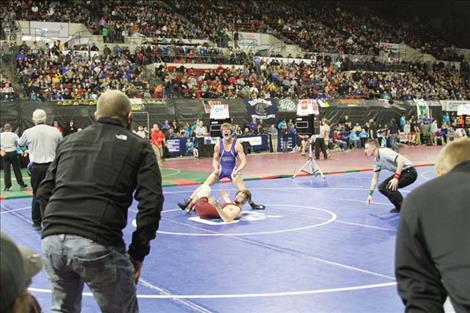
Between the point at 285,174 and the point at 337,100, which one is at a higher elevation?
the point at 337,100

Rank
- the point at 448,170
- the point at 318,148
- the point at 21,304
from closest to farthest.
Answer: the point at 21,304
the point at 448,170
the point at 318,148

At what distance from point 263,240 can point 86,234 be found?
5793 millimetres

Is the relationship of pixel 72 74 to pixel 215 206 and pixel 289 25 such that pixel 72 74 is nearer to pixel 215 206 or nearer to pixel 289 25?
pixel 215 206

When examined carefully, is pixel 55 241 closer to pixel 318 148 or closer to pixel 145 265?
pixel 145 265

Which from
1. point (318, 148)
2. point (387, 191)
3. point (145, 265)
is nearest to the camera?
point (145, 265)

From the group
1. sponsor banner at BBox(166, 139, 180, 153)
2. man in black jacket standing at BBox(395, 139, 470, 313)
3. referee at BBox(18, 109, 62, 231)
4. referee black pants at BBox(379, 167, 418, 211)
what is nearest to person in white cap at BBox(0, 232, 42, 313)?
man in black jacket standing at BBox(395, 139, 470, 313)

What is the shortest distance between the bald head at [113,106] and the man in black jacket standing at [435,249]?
6.45 ft

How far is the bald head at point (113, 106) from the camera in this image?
12.4ft

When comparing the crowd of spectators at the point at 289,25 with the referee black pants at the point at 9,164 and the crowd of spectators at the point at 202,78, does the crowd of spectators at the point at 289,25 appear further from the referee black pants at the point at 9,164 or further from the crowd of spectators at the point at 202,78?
the referee black pants at the point at 9,164

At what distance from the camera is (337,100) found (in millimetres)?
32375

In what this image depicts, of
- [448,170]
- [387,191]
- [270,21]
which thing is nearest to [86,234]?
[448,170]

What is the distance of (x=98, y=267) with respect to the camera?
346cm

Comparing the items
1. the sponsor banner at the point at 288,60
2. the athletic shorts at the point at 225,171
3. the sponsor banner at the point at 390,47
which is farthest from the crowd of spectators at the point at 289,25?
the athletic shorts at the point at 225,171

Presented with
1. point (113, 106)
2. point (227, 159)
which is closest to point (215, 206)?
point (227, 159)
